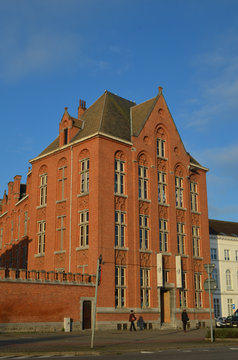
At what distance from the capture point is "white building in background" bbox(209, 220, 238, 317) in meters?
59.0

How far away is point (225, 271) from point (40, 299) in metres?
37.4

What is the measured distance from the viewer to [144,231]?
129ft

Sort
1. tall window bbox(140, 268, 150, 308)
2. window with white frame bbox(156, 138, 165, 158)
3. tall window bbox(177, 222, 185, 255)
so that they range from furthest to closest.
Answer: window with white frame bbox(156, 138, 165, 158) → tall window bbox(177, 222, 185, 255) → tall window bbox(140, 268, 150, 308)

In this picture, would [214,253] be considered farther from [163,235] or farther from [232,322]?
[232,322]

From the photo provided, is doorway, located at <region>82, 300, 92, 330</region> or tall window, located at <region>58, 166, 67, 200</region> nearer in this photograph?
doorway, located at <region>82, 300, 92, 330</region>

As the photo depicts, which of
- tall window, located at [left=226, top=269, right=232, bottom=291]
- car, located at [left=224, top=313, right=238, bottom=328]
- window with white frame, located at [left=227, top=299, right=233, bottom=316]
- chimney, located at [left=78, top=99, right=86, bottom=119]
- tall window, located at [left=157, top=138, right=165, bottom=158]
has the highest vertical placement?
chimney, located at [left=78, top=99, right=86, bottom=119]

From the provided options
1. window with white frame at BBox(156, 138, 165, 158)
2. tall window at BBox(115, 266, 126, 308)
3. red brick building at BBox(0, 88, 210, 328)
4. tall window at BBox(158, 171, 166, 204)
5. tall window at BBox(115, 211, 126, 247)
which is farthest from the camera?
window with white frame at BBox(156, 138, 165, 158)

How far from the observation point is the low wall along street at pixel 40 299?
2895cm

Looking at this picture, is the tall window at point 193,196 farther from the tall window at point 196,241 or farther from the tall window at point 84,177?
the tall window at point 84,177

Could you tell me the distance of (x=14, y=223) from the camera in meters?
53.9

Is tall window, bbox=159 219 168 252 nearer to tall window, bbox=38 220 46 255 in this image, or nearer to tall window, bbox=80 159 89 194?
tall window, bbox=80 159 89 194

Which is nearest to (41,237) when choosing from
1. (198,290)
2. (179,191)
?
(179,191)

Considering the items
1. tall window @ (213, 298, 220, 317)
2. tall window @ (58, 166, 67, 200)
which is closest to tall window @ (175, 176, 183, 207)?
tall window @ (58, 166, 67, 200)

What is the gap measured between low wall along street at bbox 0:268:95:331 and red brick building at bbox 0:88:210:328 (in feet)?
6.85
